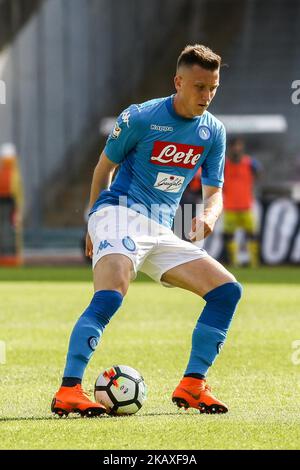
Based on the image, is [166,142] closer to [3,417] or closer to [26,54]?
[3,417]

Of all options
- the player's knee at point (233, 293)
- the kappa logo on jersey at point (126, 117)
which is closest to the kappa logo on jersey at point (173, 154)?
the kappa logo on jersey at point (126, 117)

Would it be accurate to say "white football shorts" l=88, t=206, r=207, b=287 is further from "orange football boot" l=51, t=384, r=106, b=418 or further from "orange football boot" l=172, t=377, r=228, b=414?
"orange football boot" l=51, t=384, r=106, b=418

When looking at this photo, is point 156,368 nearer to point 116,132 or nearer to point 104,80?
point 116,132

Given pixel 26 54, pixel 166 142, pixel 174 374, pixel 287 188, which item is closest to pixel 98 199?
pixel 166 142

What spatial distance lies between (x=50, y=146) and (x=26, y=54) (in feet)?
8.32

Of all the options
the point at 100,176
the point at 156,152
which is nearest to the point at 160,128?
the point at 156,152

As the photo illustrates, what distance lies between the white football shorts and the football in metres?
0.61

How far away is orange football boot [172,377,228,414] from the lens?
666 cm

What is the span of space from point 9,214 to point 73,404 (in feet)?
57.7

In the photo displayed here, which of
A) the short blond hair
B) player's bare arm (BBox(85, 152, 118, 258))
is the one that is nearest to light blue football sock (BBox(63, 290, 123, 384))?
player's bare arm (BBox(85, 152, 118, 258))

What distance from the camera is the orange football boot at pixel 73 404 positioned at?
635cm

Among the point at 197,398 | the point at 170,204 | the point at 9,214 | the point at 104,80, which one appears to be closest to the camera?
the point at 197,398

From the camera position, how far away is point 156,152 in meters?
6.79

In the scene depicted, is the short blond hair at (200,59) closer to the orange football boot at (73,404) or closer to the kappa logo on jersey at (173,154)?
the kappa logo on jersey at (173,154)
